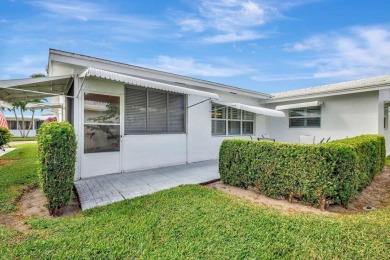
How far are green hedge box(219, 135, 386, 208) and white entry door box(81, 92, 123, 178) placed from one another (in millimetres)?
4604

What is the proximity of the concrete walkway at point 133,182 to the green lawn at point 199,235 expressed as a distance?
93cm

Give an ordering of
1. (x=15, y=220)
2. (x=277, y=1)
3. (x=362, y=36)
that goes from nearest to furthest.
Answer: (x=15, y=220) < (x=277, y=1) < (x=362, y=36)

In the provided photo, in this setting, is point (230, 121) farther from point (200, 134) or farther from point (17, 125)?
point (17, 125)

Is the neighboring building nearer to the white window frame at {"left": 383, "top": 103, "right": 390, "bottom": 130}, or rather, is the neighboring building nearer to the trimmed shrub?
the trimmed shrub

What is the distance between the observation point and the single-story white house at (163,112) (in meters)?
7.32

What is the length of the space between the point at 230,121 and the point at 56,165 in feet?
34.8

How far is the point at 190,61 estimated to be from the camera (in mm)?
18000

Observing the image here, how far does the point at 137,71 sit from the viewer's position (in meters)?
8.39

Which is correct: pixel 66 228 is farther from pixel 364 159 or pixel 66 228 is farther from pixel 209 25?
pixel 209 25

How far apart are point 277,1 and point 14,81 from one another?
12.0 metres

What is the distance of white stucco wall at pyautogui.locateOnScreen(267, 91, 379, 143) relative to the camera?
1093cm

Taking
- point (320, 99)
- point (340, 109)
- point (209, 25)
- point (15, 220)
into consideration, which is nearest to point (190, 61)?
point (209, 25)

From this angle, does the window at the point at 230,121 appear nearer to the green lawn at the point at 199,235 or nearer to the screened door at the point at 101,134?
the screened door at the point at 101,134

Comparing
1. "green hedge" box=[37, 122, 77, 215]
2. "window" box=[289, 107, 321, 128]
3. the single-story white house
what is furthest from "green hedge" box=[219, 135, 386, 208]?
"window" box=[289, 107, 321, 128]
